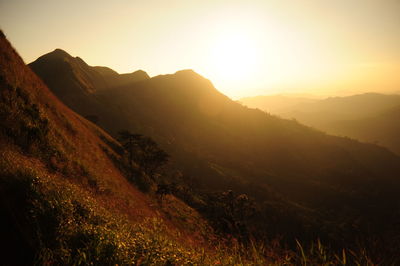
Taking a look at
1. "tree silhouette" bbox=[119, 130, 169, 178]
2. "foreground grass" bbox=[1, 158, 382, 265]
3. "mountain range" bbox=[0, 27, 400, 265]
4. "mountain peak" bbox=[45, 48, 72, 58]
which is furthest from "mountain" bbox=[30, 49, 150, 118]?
"foreground grass" bbox=[1, 158, 382, 265]

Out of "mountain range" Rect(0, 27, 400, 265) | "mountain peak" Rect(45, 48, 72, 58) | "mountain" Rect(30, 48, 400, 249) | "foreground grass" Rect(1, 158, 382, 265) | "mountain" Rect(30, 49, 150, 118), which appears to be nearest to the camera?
"foreground grass" Rect(1, 158, 382, 265)

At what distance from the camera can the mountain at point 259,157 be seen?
2741 inches

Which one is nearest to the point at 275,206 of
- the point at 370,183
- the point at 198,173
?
the point at 198,173

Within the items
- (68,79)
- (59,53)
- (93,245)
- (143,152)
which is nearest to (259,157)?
(143,152)

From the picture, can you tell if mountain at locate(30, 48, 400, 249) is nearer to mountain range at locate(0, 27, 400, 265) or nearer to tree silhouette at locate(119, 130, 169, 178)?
mountain range at locate(0, 27, 400, 265)

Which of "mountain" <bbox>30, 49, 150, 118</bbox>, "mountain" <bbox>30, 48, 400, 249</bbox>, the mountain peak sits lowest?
"mountain" <bbox>30, 48, 400, 249</bbox>

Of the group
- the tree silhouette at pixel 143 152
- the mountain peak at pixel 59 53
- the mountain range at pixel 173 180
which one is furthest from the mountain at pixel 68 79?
the tree silhouette at pixel 143 152

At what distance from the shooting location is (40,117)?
17.8 m

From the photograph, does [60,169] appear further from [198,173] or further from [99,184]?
[198,173]

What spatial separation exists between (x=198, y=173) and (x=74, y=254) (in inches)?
3206

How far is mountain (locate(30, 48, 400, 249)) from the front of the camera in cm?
6962

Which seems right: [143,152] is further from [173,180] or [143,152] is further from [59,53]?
[59,53]

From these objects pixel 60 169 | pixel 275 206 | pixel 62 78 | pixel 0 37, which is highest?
pixel 62 78

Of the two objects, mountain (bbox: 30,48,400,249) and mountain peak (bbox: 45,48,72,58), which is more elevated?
mountain peak (bbox: 45,48,72,58)
